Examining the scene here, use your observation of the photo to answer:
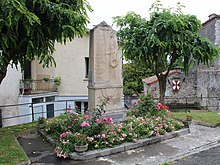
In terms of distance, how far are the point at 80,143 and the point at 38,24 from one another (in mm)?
3194

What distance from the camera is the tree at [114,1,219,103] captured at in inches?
311

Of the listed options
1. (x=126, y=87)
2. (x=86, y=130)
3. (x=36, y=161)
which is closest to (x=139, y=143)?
(x=86, y=130)

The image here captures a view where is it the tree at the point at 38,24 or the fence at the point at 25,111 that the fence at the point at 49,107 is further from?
the tree at the point at 38,24

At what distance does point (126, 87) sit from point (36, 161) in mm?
17574

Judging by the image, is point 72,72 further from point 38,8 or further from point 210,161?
point 210,161

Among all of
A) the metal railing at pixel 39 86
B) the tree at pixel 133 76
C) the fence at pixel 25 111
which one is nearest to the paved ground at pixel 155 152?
the fence at pixel 25 111

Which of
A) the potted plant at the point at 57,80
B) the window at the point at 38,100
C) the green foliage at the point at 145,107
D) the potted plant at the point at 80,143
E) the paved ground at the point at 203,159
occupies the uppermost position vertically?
the potted plant at the point at 57,80

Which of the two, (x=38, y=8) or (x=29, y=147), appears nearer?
(x=38, y=8)

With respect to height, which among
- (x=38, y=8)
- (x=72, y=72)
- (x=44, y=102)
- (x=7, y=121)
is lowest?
(x=7, y=121)

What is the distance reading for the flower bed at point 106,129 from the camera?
509 centimetres

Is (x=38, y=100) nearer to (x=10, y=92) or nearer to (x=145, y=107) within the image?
(x=10, y=92)

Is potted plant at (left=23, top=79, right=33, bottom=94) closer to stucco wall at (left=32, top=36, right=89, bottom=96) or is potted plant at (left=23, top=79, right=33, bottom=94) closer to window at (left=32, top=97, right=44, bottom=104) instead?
window at (left=32, top=97, right=44, bottom=104)

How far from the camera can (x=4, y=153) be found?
15.8ft

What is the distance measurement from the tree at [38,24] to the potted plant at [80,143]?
101 inches
